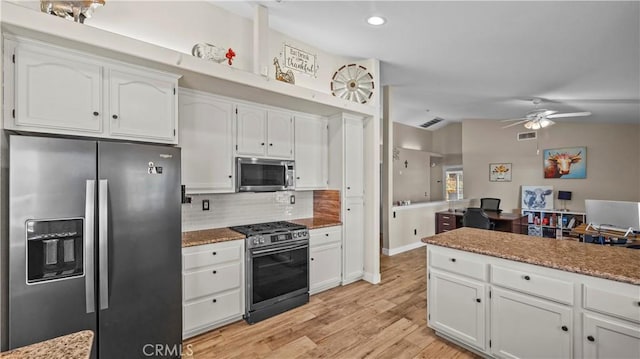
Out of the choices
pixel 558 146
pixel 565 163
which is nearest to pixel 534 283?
pixel 565 163

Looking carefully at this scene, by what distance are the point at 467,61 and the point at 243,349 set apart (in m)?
3.99

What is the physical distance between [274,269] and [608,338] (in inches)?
102

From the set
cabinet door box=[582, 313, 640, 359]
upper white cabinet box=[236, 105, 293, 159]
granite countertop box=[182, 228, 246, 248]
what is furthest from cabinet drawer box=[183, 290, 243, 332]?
cabinet door box=[582, 313, 640, 359]

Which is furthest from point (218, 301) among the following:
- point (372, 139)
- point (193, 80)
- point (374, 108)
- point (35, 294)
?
point (374, 108)

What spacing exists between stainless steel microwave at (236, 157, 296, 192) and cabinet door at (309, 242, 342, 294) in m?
0.88

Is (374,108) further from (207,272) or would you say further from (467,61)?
(207,272)

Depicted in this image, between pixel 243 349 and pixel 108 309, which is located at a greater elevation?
pixel 108 309

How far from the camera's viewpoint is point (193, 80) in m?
2.53

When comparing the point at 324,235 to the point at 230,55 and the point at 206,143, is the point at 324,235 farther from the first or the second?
→ the point at 230,55

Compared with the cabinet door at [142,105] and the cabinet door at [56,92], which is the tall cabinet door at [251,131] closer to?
the cabinet door at [142,105]

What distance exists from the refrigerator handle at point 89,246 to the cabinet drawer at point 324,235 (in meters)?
2.06

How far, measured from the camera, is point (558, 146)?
6355mm

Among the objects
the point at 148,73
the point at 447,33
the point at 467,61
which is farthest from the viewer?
the point at 467,61

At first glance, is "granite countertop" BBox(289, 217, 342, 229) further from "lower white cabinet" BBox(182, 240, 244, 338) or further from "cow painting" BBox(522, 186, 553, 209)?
"cow painting" BBox(522, 186, 553, 209)
